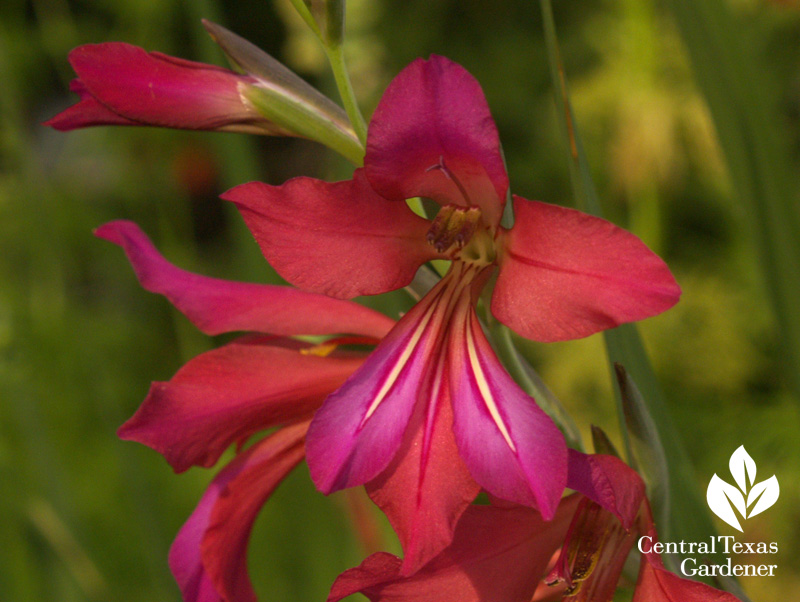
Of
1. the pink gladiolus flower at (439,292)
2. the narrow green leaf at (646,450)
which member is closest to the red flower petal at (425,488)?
the pink gladiolus flower at (439,292)

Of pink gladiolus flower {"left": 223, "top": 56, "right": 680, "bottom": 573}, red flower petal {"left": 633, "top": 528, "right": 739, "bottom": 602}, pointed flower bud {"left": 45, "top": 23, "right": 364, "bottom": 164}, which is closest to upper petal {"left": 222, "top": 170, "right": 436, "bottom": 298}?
pink gladiolus flower {"left": 223, "top": 56, "right": 680, "bottom": 573}

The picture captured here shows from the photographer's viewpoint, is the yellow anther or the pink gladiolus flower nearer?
the pink gladiolus flower

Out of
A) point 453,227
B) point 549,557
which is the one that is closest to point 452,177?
point 453,227

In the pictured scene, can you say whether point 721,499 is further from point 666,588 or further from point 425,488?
point 425,488

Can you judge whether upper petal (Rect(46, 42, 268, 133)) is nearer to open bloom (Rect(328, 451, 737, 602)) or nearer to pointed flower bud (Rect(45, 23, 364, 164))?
pointed flower bud (Rect(45, 23, 364, 164))

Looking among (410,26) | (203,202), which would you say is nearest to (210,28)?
(410,26)

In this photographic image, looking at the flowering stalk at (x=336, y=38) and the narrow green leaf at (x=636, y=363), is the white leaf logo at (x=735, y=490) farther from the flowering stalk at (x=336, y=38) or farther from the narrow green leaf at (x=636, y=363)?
the flowering stalk at (x=336, y=38)

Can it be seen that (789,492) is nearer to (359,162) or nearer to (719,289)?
(719,289)
